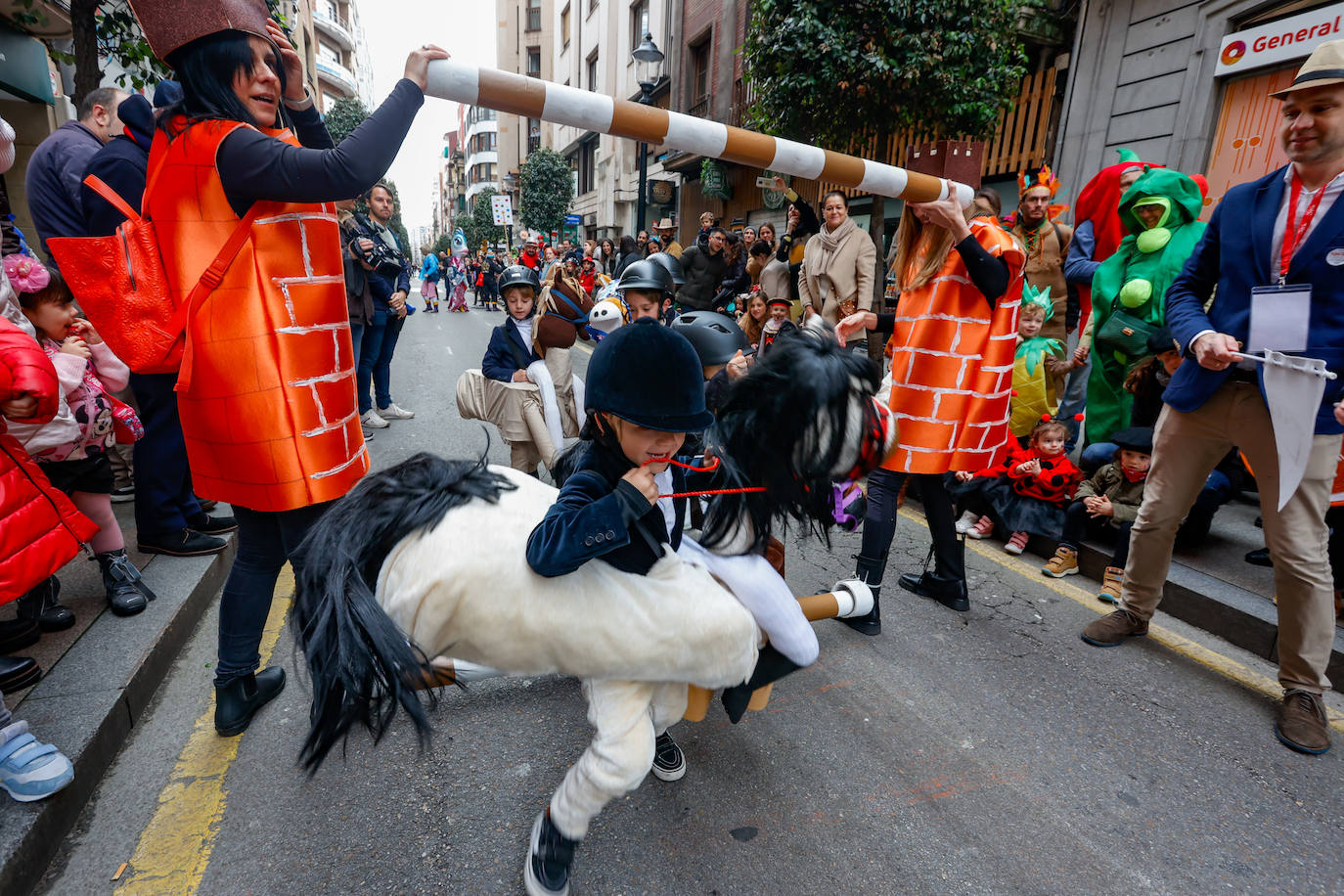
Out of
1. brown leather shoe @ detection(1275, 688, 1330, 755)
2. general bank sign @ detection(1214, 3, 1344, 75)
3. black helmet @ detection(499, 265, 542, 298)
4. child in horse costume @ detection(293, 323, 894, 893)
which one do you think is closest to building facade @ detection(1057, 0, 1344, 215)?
general bank sign @ detection(1214, 3, 1344, 75)

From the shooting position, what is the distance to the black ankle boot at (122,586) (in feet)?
8.91

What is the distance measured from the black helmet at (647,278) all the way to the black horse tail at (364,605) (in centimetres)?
187

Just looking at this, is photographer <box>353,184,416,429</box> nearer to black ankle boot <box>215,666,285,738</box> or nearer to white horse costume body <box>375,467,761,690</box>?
black ankle boot <box>215,666,285,738</box>

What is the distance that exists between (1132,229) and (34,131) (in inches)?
483

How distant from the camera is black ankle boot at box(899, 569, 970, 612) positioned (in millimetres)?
3307

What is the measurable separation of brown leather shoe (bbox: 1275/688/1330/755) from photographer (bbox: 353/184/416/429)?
6155 mm

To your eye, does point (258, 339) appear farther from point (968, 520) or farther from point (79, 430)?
point (968, 520)

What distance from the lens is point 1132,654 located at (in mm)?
2945

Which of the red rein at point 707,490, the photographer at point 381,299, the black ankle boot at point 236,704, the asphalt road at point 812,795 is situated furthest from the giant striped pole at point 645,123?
the photographer at point 381,299

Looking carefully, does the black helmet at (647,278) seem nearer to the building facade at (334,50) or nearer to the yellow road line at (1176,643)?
the yellow road line at (1176,643)

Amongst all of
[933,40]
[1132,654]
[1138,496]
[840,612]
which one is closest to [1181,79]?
[933,40]

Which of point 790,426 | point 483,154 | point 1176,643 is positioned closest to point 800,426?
point 790,426

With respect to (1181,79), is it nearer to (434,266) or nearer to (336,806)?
(336,806)

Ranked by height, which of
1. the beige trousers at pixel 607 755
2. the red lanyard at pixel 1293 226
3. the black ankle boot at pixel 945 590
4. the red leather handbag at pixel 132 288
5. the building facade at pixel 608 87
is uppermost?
the building facade at pixel 608 87
